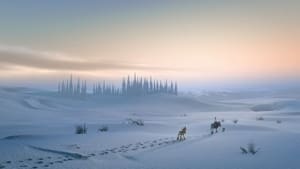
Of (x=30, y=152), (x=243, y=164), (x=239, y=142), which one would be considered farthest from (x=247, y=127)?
(x=30, y=152)

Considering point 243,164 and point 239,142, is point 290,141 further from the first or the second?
point 243,164

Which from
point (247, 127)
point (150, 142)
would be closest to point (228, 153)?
point (150, 142)

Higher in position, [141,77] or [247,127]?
[141,77]

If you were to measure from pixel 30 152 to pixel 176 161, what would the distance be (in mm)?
5752

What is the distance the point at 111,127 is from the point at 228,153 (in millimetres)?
14107

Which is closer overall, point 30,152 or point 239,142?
point 30,152

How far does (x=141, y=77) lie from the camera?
111 metres

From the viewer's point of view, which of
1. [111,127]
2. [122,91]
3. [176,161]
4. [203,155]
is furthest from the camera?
[122,91]

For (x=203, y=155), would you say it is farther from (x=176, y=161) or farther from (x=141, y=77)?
(x=141, y=77)

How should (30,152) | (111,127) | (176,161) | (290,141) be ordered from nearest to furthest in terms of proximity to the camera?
1. (176,161)
2. (30,152)
3. (290,141)
4. (111,127)

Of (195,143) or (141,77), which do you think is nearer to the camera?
(195,143)

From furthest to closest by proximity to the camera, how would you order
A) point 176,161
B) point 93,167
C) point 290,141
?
1. point 290,141
2. point 176,161
3. point 93,167

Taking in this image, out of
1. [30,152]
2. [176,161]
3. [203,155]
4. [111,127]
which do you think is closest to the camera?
[176,161]

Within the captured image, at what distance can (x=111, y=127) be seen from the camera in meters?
26.2
